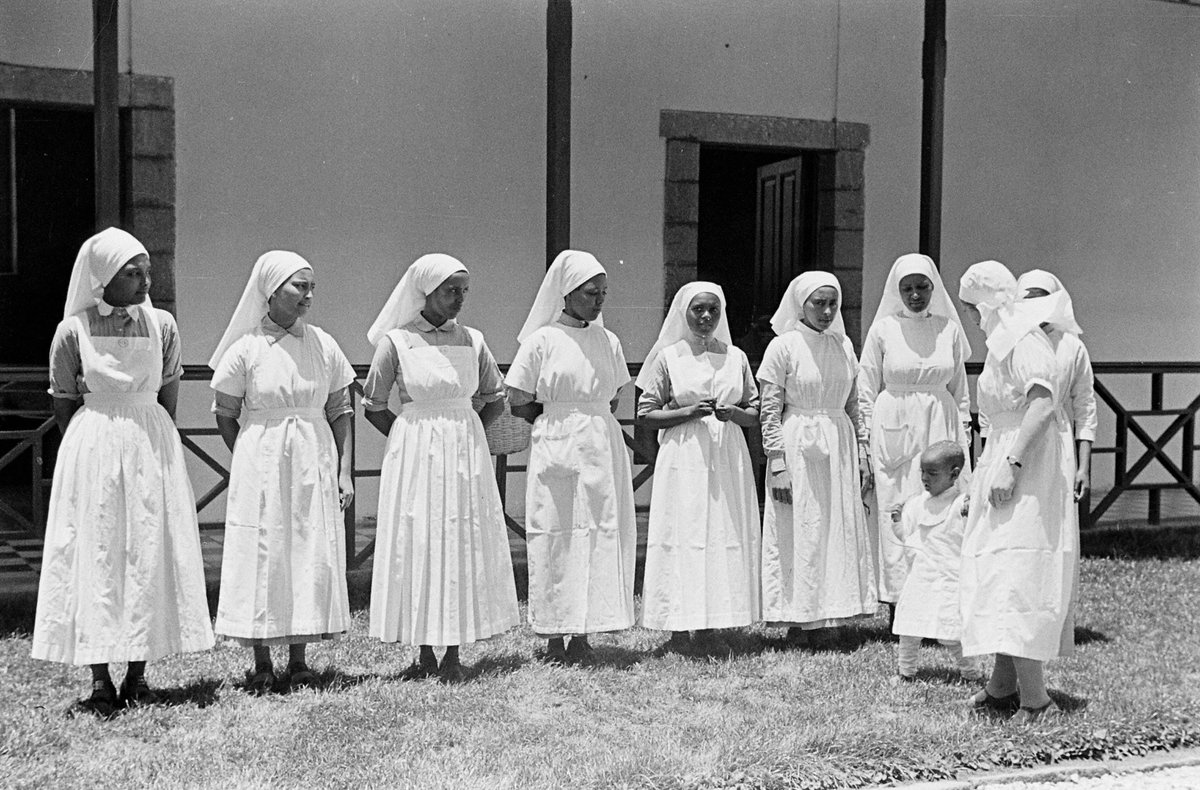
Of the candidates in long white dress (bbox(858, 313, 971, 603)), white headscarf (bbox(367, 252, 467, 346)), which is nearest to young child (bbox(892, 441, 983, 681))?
long white dress (bbox(858, 313, 971, 603))

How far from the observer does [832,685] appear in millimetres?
5887

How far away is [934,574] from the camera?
589 cm

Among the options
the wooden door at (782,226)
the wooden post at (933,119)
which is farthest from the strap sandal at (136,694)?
the wooden door at (782,226)

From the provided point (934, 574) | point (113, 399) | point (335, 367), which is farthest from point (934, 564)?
point (113, 399)

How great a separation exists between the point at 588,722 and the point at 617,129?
18.4 ft

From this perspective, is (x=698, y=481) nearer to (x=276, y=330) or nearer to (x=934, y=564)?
(x=934, y=564)

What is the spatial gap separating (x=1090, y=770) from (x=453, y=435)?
2.83 metres

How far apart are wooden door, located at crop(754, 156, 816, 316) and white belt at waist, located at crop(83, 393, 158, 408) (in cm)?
635

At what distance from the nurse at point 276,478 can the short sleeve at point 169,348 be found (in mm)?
159

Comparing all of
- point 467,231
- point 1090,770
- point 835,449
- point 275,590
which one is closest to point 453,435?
point 275,590

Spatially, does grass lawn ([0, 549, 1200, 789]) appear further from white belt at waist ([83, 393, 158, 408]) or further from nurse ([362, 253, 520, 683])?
white belt at waist ([83, 393, 158, 408])

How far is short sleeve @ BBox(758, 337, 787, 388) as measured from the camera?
6.63m

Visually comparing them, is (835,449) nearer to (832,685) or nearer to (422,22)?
(832,685)

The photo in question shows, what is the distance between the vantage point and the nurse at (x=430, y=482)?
5.91 meters
